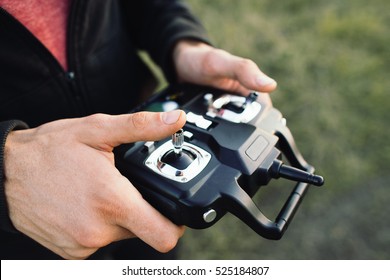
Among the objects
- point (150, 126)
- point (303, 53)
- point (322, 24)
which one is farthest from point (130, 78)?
point (322, 24)

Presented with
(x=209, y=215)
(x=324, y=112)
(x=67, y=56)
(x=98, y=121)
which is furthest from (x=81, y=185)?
(x=324, y=112)

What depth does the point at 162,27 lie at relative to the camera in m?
1.06

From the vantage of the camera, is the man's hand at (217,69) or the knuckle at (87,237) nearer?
the knuckle at (87,237)

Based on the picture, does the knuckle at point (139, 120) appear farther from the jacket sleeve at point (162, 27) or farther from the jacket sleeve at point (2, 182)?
the jacket sleeve at point (162, 27)

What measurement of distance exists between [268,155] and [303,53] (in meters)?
1.53

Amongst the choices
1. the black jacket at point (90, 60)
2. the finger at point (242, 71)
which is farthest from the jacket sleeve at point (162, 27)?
the finger at point (242, 71)

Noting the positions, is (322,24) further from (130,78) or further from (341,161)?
(130,78)

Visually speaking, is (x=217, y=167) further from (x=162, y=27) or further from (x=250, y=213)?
(x=162, y=27)

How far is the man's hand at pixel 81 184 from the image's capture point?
657 mm

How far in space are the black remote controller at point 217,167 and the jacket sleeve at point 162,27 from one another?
0.77 feet

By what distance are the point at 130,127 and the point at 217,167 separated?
0.55 ft

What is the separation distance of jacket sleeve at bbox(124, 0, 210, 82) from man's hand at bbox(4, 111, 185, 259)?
1.30ft
